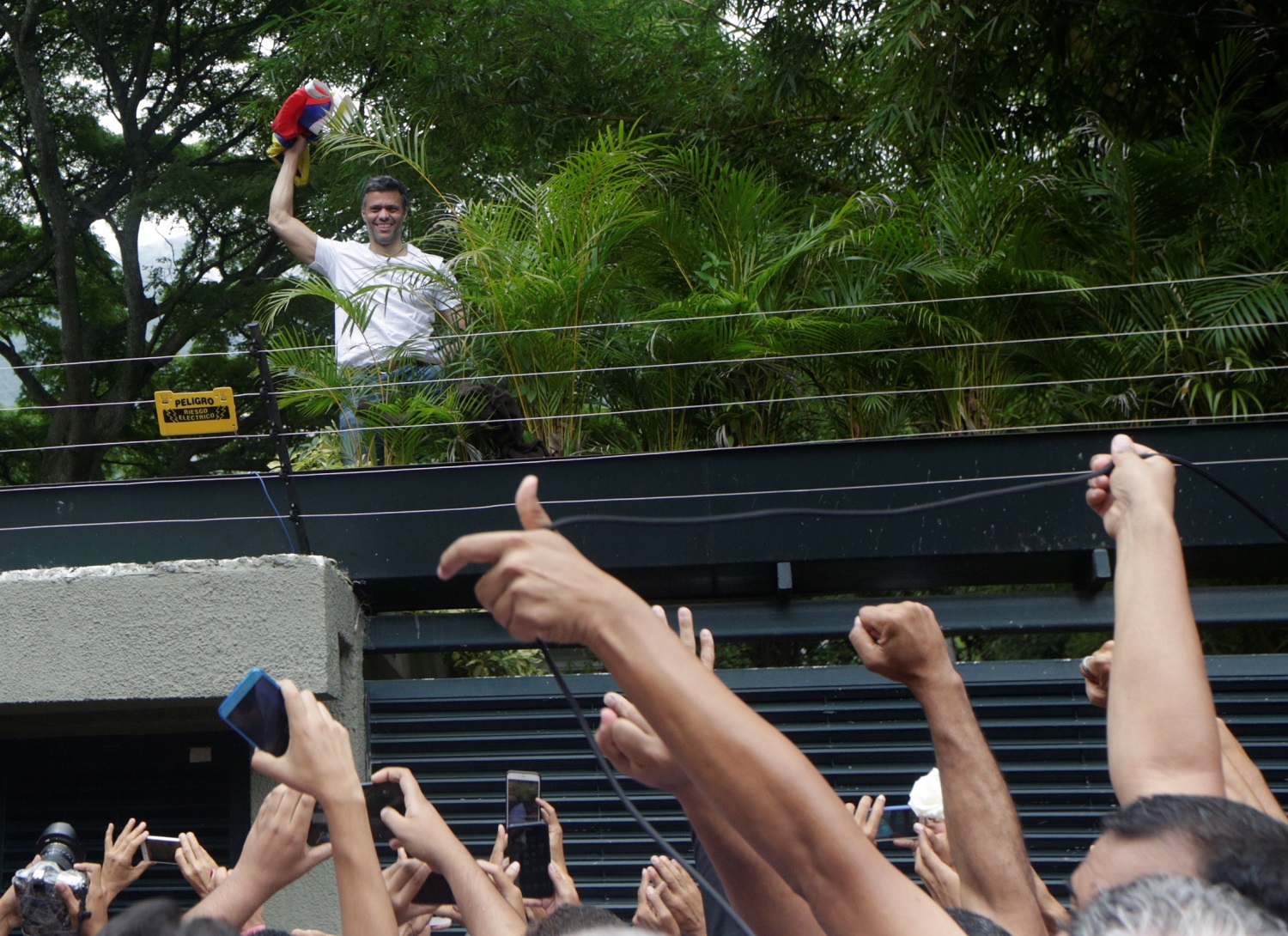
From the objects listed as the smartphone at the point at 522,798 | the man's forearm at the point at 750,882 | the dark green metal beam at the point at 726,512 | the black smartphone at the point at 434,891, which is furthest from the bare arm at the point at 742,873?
the dark green metal beam at the point at 726,512

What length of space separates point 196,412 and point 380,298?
106 centimetres

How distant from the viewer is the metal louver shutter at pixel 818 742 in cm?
568

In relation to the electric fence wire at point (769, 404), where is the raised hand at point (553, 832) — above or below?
below

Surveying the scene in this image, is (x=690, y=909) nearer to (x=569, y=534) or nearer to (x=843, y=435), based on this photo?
(x=569, y=534)

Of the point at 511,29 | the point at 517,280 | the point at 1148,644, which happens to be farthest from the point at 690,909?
the point at 511,29

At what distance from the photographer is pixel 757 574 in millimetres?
6012

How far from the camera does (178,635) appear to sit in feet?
18.4

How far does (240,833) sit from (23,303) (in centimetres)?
1301

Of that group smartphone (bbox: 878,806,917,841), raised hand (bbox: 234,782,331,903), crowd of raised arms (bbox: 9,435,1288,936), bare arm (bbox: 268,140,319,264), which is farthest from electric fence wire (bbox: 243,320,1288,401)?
raised hand (bbox: 234,782,331,903)

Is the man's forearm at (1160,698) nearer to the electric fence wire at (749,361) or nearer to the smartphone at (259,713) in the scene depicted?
the smartphone at (259,713)

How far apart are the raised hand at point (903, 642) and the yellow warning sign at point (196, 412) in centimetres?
422

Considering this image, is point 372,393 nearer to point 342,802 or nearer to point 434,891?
point 434,891

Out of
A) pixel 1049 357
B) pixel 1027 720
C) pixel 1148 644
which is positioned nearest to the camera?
pixel 1148 644

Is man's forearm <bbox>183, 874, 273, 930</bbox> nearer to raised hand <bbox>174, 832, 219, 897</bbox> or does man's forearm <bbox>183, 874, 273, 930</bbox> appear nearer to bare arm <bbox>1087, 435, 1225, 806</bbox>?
raised hand <bbox>174, 832, 219, 897</bbox>
